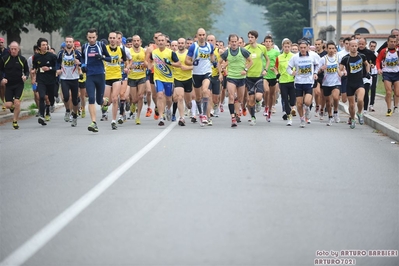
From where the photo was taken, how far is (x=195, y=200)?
974 centimetres

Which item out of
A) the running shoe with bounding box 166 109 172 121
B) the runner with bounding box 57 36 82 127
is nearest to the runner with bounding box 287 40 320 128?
the running shoe with bounding box 166 109 172 121

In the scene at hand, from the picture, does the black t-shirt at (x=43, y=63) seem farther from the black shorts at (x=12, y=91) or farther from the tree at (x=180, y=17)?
the tree at (x=180, y=17)

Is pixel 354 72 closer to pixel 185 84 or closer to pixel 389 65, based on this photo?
pixel 389 65

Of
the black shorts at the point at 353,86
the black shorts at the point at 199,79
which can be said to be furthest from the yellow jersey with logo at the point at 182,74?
the black shorts at the point at 353,86

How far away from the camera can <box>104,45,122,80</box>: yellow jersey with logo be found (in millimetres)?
19370

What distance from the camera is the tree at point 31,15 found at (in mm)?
47062

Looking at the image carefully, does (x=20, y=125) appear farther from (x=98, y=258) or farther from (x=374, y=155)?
(x=98, y=258)

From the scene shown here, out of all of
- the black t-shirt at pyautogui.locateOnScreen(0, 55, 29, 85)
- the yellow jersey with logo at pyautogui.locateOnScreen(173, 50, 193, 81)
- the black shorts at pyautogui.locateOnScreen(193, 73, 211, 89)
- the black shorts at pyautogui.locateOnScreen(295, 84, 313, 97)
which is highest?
the black t-shirt at pyautogui.locateOnScreen(0, 55, 29, 85)

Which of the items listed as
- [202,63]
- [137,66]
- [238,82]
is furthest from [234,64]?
[137,66]

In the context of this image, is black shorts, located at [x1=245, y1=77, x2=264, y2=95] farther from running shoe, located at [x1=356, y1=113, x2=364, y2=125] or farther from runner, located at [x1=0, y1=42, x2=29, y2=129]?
runner, located at [x1=0, y1=42, x2=29, y2=129]

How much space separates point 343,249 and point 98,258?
193cm

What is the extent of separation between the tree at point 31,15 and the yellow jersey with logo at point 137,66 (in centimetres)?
2642

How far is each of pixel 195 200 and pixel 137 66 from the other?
1214 cm

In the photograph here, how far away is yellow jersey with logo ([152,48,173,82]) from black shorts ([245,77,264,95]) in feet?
6.73
